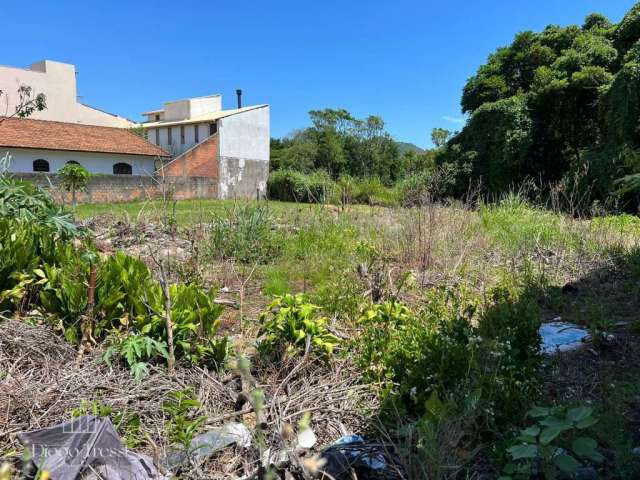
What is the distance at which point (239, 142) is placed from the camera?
2892 centimetres

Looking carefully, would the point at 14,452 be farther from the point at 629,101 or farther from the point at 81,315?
the point at 629,101

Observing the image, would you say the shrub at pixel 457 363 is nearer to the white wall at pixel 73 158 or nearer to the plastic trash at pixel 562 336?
the plastic trash at pixel 562 336

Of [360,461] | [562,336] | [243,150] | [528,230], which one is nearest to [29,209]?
[360,461]

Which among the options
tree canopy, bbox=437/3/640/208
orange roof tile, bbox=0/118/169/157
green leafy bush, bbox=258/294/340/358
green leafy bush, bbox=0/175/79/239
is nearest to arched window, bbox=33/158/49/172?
orange roof tile, bbox=0/118/169/157

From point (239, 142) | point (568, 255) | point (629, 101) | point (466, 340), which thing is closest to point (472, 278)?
point (568, 255)

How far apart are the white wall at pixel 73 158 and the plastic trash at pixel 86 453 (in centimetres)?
2061

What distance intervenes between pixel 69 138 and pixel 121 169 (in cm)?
309

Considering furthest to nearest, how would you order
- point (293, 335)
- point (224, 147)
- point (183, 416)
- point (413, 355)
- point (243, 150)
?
point (243, 150), point (224, 147), point (293, 335), point (413, 355), point (183, 416)

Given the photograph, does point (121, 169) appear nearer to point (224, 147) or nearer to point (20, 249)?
point (224, 147)

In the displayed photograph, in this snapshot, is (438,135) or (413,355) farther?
(438,135)

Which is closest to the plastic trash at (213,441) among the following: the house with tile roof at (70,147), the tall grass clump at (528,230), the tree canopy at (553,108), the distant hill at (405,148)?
the tall grass clump at (528,230)

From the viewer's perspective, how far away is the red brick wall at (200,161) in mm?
25783

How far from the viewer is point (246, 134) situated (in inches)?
1153

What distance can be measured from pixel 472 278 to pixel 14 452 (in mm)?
4204
